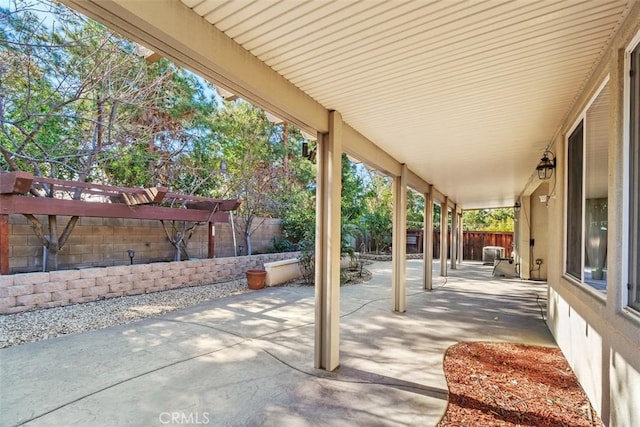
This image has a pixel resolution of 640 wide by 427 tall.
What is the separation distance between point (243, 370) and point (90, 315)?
127 inches

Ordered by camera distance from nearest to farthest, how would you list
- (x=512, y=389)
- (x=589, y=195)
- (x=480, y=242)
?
(x=512, y=389) → (x=589, y=195) → (x=480, y=242)

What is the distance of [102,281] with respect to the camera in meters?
6.02

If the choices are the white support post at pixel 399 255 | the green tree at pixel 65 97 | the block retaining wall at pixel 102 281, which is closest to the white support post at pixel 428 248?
the white support post at pixel 399 255

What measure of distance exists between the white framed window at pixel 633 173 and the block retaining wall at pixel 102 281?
713 cm

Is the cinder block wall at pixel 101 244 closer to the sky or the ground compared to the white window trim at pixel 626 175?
closer to the ground

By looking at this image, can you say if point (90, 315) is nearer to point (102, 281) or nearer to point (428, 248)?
point (102, 281)

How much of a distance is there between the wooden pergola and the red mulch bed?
5.71 metres

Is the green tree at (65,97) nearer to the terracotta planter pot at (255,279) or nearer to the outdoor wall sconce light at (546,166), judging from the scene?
the terracotta planter pot at (255,279)

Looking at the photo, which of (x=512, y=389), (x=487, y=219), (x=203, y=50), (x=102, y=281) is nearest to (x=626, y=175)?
(x=512, y=389)

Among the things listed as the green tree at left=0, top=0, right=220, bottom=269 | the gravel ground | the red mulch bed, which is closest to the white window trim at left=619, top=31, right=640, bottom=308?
the red mulch bed

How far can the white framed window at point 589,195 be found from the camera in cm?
282

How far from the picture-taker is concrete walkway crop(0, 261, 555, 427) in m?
2.50

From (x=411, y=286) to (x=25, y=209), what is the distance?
8146 millimetres

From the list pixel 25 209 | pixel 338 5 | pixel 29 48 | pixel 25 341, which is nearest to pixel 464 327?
pixel 338 5
